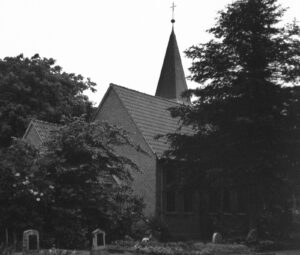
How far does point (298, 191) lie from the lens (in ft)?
89.4

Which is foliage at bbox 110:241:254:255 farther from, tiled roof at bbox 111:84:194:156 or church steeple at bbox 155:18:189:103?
church steeple at bbox 155:18:189:103

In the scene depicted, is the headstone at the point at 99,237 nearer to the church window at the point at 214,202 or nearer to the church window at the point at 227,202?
the church window at the point at 214,202

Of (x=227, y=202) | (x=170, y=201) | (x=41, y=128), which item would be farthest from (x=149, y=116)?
(x=227, y=202)

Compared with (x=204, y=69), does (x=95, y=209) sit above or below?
below

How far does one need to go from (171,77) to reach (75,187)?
2998 cm

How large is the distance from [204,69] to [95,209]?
29.3ft

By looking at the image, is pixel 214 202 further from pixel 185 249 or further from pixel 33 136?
pixel 185 249

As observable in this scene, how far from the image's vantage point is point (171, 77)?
5306 cm

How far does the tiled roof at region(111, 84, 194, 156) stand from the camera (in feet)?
114

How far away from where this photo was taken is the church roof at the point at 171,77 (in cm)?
5247

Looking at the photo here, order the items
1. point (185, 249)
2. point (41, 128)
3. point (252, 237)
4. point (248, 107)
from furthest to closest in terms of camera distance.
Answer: point (41, 128) < point (248, 107) < point (252, 237) < point (185, 249)

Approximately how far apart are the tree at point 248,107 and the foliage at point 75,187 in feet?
14.2

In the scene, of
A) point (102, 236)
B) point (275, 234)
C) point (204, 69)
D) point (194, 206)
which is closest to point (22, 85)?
point (194, 206)

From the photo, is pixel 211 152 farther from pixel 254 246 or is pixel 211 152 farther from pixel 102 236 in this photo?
pixel 102 236
